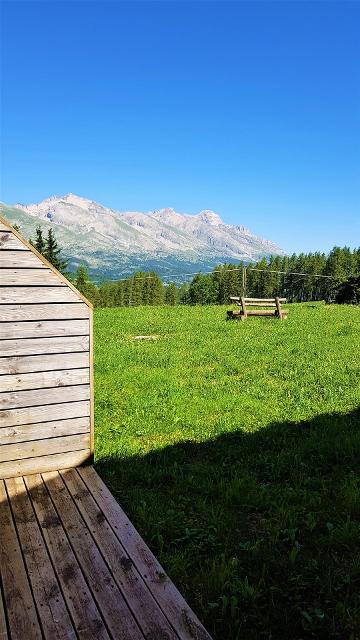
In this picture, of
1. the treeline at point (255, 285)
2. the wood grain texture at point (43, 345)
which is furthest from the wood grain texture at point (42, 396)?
the treeline at point (255, 285)

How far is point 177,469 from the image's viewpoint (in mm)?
6730

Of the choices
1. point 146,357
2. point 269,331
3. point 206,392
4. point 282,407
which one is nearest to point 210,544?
point 282,407

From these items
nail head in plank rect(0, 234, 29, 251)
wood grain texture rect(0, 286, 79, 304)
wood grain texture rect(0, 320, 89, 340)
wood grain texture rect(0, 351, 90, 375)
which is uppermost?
nail head in plank rect(0, 234, 29, 251)

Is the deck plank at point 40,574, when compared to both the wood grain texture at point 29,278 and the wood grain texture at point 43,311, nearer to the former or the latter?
the wood grain texture at point 43,311

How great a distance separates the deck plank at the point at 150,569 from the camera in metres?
3.58

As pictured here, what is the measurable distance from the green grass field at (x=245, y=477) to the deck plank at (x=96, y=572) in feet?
2.23

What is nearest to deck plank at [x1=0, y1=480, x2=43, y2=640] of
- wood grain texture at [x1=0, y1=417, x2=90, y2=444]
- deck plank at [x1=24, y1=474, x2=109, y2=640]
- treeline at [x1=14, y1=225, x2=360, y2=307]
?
deck plank at [x1=24, y1=474, x2=109, y2=640]

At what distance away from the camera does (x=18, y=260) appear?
562 centimetres

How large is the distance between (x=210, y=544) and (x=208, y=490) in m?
1.15

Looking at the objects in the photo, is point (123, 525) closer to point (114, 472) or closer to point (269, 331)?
point (114, 472)

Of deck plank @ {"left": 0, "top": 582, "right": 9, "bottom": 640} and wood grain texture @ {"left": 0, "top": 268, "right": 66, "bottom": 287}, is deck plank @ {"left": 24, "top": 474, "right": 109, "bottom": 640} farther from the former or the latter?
wood grain texture @ {"left": 0, "top": 268, "right": 66, "bottom": 287}

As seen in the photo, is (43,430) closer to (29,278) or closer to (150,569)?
(29,278)

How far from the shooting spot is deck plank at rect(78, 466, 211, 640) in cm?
358

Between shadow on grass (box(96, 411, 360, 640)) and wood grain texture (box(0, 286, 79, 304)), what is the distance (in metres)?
2.80
